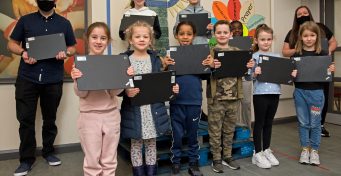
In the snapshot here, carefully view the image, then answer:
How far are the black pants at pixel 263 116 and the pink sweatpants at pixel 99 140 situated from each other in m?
1.53

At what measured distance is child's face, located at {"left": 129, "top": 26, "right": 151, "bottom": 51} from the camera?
260cm

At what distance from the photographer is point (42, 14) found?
3.20 metres

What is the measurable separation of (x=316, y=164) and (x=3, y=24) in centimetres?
385

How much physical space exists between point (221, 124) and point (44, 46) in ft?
6.33

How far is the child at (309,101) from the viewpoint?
3.26m

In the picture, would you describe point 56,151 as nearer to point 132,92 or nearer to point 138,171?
point 138,171

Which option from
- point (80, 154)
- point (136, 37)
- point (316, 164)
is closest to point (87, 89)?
point (136, 37)

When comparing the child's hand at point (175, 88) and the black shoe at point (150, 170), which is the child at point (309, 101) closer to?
the child's hand at point (175, 88)

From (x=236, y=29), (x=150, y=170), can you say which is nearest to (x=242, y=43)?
(x=236, y=29)

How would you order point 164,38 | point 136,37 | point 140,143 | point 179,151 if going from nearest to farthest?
point 136,37
point 140,143
point 179,151
point 164,38

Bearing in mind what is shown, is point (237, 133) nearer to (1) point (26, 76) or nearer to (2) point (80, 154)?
(2) point (80, 154)

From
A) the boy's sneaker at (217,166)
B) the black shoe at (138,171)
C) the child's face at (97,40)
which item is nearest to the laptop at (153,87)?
the child's face at (97,40)

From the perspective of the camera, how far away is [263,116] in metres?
3.24

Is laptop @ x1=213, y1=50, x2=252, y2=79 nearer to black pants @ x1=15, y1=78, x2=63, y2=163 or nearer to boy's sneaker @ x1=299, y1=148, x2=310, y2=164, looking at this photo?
boy's sneaker @ x1=299, y1=148, x2=310, y2=164
